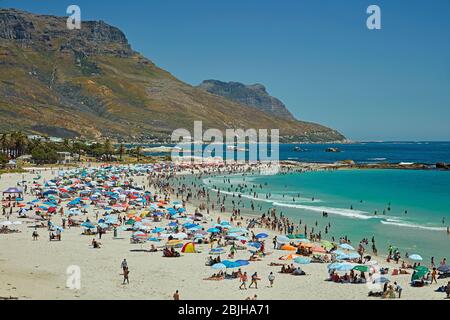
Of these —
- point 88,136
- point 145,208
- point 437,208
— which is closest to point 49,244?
point 145,208

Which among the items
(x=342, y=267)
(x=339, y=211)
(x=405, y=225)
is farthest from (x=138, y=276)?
(x=339, y=211)

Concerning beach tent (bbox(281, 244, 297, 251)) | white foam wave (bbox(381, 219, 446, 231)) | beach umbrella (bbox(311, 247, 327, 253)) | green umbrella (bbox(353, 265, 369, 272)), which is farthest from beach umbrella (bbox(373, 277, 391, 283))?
white foam wave (bbox(381, 219, 446, 231))

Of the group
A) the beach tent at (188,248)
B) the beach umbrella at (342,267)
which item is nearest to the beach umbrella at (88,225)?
the beach tent at (188,248)

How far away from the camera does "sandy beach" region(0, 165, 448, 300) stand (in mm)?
18672

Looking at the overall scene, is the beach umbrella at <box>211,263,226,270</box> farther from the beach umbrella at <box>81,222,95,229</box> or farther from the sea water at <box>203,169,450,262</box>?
the beach umbrella at <box>81,222,95,229</box>

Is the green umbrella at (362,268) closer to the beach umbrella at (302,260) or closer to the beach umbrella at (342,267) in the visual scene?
the beach umbrella at (342,267)

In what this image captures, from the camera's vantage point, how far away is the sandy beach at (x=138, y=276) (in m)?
18.7

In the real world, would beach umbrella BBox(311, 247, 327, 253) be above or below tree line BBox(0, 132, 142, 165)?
below

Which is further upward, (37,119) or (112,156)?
(37,119)

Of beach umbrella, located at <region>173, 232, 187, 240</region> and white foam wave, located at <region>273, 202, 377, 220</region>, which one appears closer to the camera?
beach umbrella, located at <region>173, 232, 187, 240</region>

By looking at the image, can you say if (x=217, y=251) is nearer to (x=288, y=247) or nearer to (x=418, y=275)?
(x=288, y=247)

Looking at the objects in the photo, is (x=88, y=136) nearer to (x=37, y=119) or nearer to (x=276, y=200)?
(x=37, y=119)

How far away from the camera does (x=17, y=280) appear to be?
1938 centimetres
